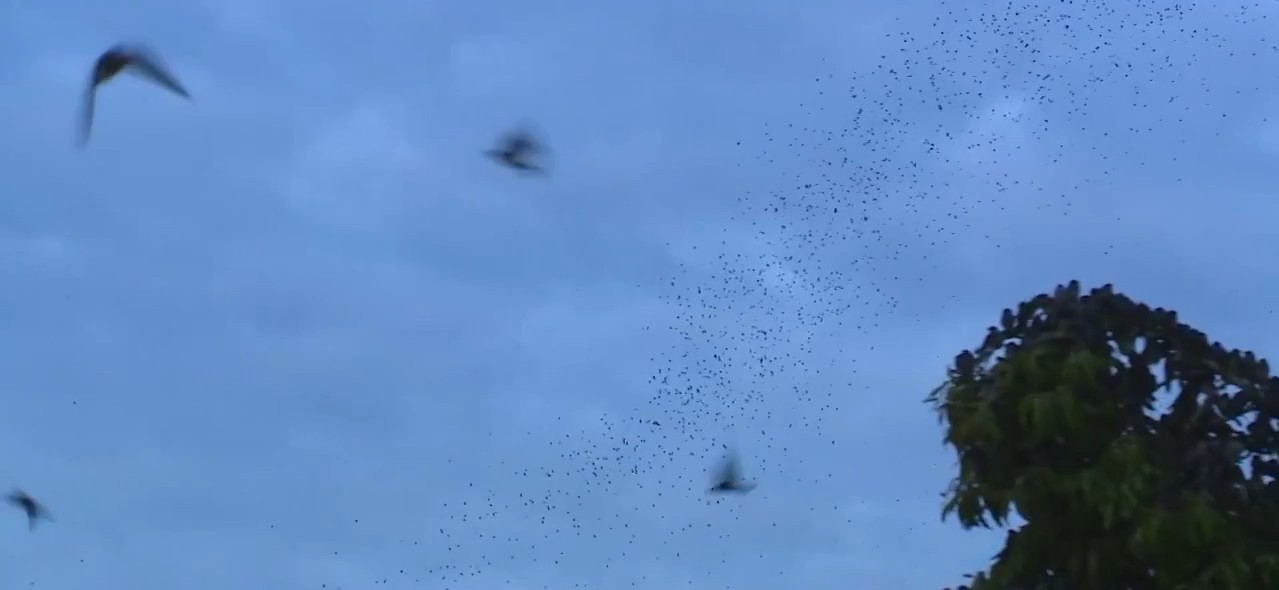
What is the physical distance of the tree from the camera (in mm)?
11367

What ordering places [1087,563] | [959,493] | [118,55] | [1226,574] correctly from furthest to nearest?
[959,493] → [1087,563] → [1226,574] → [118,55]

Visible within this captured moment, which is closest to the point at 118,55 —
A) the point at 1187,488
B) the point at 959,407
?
the point at 959,407

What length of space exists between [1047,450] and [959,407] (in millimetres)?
879

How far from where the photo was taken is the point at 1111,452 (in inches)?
460

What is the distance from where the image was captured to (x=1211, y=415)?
Result: 12.7 meters

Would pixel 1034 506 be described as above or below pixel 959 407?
below

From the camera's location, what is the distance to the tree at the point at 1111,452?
11367mm

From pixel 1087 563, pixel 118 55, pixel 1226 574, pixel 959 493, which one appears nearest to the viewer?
pixel 118 55

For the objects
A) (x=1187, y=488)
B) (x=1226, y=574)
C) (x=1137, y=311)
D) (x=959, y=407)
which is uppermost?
(x=1137, y=311)

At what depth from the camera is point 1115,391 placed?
1250 centimetres

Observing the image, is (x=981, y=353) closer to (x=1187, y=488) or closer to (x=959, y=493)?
(x=959, y=493)

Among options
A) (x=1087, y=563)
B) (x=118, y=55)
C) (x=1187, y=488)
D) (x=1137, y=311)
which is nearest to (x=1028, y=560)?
(x=1087, y=563)

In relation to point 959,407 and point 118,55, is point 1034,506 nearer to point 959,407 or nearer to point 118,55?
point 959,407

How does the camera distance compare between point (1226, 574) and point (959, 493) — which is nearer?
point (1226, 574)
